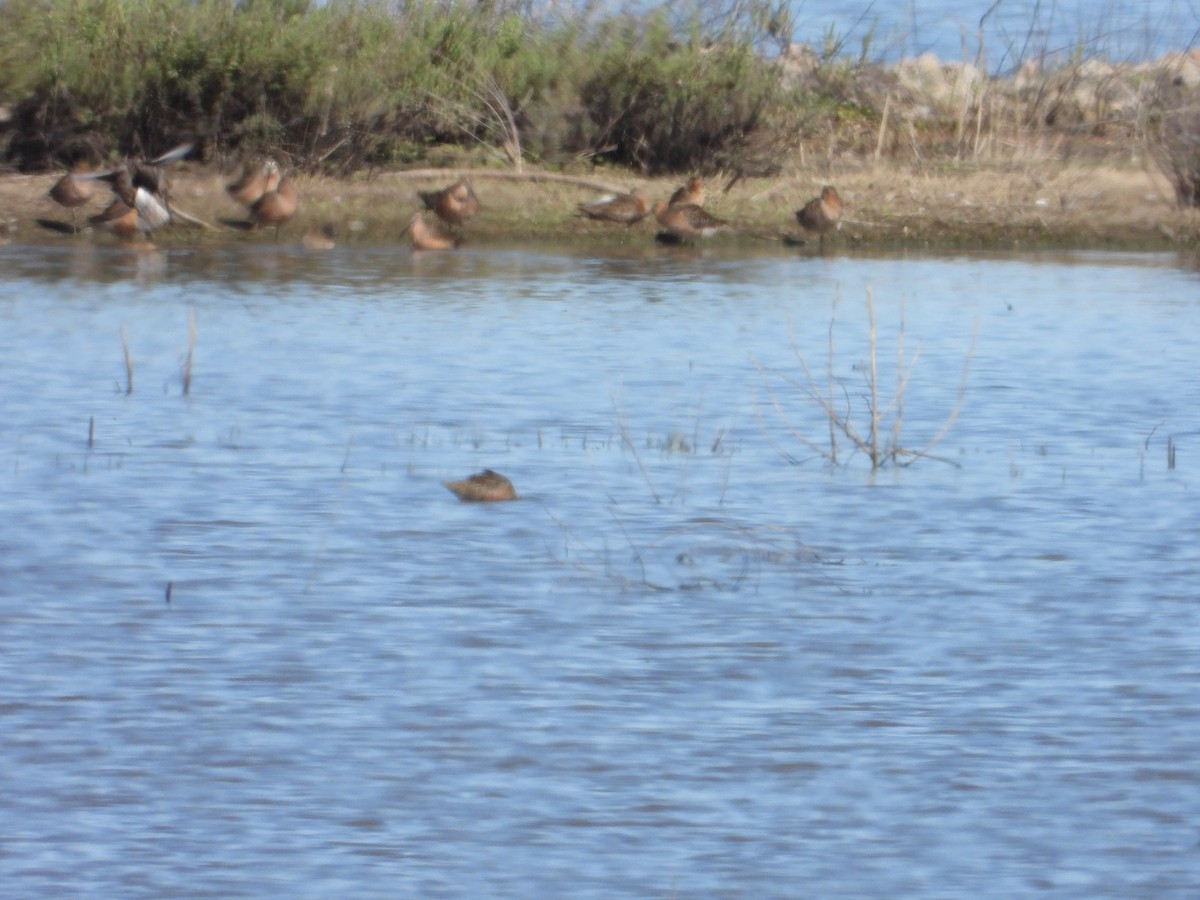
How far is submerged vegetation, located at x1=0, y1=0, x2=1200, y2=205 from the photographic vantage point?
18297 mm

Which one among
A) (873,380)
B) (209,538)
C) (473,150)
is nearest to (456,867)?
(209,538)

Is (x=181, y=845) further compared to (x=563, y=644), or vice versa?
(x=563, y=644)

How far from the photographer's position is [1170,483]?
29.8ft

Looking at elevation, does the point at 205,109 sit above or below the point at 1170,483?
above

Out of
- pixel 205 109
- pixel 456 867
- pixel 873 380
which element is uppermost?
pixel 205 109

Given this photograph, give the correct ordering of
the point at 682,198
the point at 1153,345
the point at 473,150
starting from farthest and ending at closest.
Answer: the point at 473,150, the point at 682,198, the point at 1153,345

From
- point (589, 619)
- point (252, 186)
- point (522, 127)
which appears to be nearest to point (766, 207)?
point (522, 127)

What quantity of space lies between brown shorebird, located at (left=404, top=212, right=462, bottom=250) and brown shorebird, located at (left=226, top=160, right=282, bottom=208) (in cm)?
115

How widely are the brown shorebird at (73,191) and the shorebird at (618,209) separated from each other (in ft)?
12.6

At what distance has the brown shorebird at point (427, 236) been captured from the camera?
17.1 metres

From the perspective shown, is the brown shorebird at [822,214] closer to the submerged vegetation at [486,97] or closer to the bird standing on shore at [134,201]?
the submerged vegetation at [486,97]

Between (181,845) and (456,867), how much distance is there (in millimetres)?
591

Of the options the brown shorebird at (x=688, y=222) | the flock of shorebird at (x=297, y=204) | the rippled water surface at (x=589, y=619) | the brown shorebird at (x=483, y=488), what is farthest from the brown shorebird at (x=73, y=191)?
the brown shorebird at (x=483, y=488)

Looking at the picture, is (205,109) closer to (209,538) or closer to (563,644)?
(209,538)
